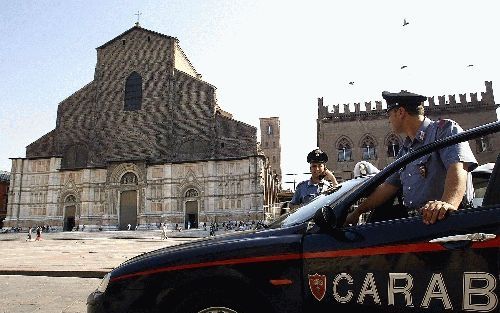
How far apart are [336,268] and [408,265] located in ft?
1.14

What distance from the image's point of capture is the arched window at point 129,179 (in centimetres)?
3912

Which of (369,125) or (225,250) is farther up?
(369,125)

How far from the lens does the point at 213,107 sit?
39.4m

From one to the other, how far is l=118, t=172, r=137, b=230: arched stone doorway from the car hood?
38092 mm

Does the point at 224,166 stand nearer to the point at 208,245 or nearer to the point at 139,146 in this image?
the point at 139,146

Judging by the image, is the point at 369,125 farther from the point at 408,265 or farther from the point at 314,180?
the point at 408,265

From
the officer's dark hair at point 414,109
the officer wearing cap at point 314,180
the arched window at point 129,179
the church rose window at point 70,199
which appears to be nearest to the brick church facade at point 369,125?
the arched window at point 129,179

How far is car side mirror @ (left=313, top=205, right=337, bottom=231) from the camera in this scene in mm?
2125

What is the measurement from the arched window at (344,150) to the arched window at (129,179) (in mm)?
19703

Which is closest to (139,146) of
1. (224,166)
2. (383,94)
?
(224,166)

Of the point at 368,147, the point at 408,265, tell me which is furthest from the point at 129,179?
the point at 408,265

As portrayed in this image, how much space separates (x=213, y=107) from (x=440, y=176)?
37.7 meters

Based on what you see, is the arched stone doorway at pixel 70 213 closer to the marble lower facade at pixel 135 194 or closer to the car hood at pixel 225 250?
the marble lower facade at pixel 135 194

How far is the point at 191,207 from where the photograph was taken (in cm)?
3781
